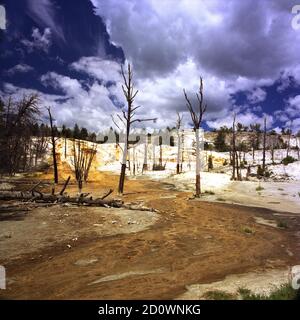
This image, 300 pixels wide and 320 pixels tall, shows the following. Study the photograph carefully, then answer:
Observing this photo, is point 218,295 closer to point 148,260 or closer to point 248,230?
point 148,260

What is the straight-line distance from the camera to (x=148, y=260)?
10.2 m

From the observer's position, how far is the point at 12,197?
19.4 metres

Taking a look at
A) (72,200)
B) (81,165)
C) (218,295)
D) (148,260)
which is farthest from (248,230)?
(81,165)

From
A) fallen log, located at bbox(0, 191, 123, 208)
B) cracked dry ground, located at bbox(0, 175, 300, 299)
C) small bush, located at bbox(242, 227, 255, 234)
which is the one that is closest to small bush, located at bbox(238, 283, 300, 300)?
cracked dry ground, located at bbox(0, 175, 300, 299)

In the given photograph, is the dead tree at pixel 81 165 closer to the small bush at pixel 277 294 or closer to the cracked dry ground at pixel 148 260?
the cracked dry ground at pixel 148 260

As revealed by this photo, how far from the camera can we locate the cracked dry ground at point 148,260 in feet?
25.8

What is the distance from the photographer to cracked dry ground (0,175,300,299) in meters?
7.87

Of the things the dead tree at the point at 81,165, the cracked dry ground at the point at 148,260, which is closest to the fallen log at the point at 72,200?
the cracked dry ground at the point at 148,260

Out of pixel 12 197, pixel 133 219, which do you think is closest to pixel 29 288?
pixel 133 219

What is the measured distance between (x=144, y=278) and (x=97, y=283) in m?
1.12

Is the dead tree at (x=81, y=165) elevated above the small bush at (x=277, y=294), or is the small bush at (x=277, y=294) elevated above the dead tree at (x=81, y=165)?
the dead tree at (x=81, y=165)

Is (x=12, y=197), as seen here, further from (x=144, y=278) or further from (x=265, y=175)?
(x=265, y=175)

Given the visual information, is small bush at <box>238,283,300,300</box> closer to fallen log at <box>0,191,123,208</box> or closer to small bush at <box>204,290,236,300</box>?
small bush at <box>204,290,236,300</box>

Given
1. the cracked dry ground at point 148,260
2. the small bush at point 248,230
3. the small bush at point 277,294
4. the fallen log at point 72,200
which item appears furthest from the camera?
the fallen log at point 72,200
